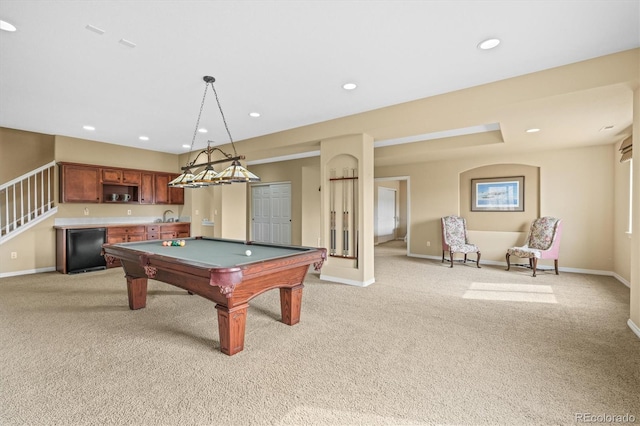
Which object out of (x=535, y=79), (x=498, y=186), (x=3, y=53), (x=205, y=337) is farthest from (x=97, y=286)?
(x=498, y=186)

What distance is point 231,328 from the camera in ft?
7.95

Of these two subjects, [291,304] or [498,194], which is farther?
[498,194]

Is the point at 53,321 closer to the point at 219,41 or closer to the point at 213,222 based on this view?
the point at 219,41

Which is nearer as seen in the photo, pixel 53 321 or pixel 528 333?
pixel 528 333

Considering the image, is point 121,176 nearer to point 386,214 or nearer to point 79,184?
point 79,184

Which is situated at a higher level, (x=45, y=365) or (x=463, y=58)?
(x=463, y=58)

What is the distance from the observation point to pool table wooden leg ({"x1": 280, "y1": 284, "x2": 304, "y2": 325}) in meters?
3.04

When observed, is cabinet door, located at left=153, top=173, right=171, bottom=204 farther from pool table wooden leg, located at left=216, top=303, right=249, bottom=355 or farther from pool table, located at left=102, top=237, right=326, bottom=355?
pool table wooden leg, located at left=216, top=303, right=249, bottom=355

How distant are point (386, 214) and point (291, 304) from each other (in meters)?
7.81

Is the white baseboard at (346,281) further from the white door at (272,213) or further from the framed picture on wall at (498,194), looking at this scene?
the framed picture on wall at (498,194)

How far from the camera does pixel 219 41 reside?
101 inches

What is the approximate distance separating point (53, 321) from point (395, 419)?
348cm

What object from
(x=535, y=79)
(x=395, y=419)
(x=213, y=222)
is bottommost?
(x=395, y=419)

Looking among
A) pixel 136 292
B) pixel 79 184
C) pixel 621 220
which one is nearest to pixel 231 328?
pixel 136 292
